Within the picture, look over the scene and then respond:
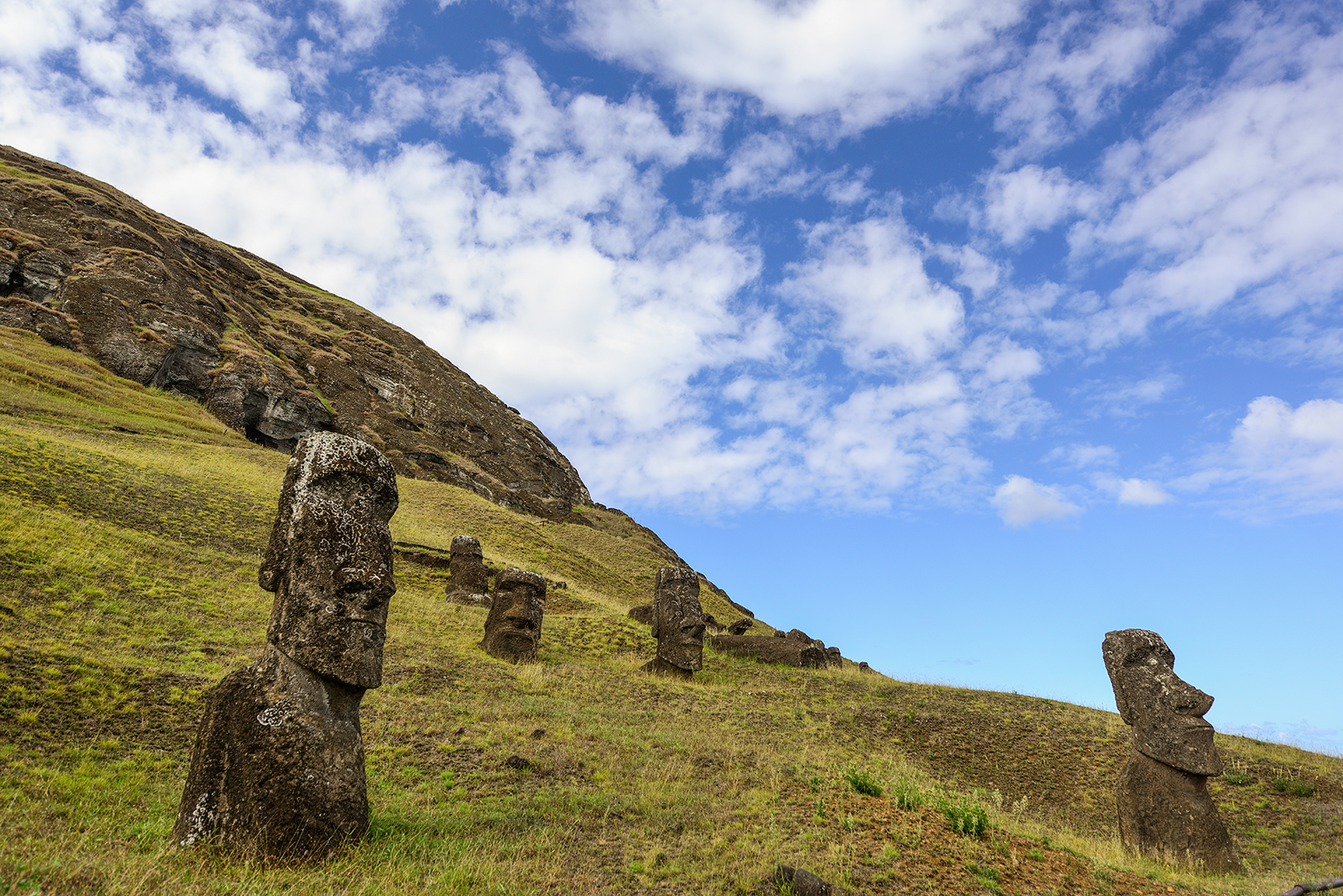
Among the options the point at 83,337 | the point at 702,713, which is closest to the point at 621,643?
the point at 702,713

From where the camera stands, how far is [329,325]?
8669 cm

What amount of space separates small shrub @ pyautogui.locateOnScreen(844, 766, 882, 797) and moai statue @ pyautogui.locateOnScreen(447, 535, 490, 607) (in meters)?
17.5

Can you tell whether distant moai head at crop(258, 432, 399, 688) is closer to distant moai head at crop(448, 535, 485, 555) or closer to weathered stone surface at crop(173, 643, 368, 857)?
weathered stone surface at crop(173, 643, 368, 857)

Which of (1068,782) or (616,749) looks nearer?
(616,749)

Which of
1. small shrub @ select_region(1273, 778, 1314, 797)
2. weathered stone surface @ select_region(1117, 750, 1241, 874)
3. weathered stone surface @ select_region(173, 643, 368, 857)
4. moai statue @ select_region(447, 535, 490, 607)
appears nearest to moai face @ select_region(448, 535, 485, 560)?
moai statue @ select_region(447, 535, 490, 607)

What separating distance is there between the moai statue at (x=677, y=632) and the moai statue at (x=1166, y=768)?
36.9 feet

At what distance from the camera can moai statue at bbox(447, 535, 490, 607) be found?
25.1 metres

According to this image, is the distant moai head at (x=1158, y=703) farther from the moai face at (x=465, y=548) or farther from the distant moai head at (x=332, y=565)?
the moai face at (x=465, y=548)

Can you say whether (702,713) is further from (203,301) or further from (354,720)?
(203,301)

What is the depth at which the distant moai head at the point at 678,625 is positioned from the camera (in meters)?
20.1

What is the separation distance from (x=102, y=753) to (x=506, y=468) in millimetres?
68058

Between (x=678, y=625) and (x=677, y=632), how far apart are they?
0.62ft

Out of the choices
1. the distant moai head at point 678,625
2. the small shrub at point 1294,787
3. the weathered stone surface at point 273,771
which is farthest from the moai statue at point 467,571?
the small shrub at point 1294,787

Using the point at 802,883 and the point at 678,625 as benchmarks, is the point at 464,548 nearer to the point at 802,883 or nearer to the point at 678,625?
the point at 678,625
